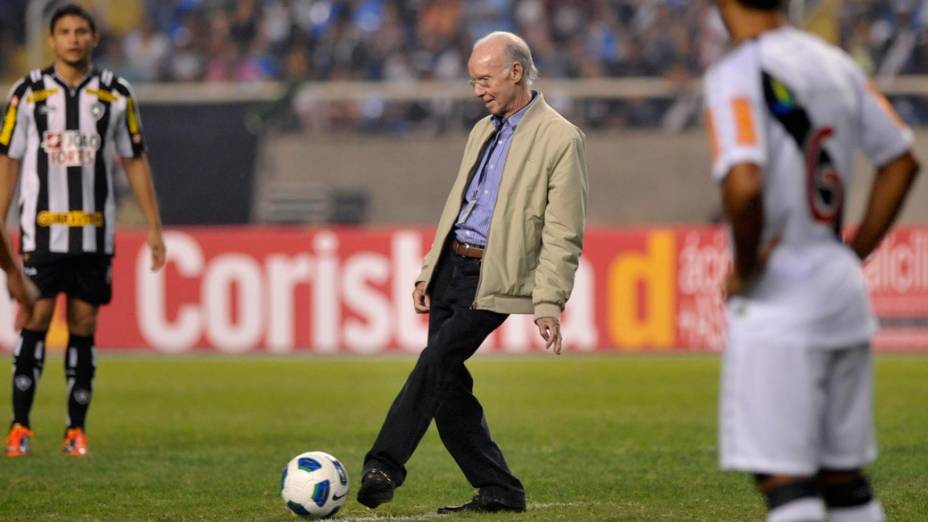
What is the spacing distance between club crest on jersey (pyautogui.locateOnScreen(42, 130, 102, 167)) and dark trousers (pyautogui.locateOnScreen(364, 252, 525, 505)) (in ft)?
10.6

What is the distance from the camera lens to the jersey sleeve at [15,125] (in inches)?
360

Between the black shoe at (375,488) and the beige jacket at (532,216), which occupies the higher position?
the beige jacket at (532,216)

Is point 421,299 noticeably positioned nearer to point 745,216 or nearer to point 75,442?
point 745,216

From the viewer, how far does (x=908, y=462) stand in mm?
8945

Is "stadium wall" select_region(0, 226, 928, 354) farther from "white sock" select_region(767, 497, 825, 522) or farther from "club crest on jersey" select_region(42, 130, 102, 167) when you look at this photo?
"white sock" select_region(767, 497, 825, 522)

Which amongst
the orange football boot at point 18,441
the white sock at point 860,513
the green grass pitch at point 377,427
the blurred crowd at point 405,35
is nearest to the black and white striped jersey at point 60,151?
the orange football boot at point 18,441

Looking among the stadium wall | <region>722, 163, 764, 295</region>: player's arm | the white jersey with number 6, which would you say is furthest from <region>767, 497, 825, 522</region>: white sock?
the stadium wall

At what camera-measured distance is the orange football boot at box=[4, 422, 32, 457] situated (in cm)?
923

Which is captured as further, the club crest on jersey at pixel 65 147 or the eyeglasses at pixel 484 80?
the club crest on jersey at pixel 65 147

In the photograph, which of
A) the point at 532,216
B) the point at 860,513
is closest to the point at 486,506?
the point at 532,216

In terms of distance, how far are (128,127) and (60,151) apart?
0.41 metres

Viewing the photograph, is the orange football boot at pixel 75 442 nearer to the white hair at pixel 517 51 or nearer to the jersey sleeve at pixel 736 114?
the white hair at pixel 517 51

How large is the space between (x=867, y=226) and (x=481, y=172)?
7.97 feet

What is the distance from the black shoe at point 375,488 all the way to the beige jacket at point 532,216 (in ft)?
2.59
